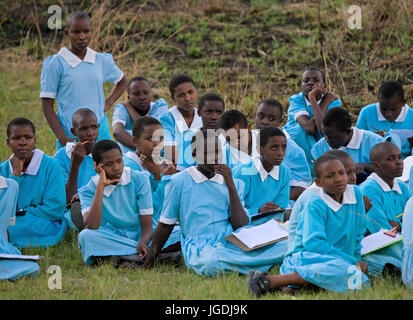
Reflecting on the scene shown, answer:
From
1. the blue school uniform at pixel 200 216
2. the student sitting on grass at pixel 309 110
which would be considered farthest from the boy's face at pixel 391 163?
the student sitting on grass at pixel 309 110

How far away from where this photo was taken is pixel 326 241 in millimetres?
4320

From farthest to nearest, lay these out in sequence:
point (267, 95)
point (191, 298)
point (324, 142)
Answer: point (267, 95), point (324, 142), point (191, 298)

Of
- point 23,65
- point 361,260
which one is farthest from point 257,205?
point 23,65

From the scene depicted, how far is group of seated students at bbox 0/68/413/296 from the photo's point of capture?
14.4 feet

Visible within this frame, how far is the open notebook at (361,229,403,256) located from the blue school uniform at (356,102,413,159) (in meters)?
1.79

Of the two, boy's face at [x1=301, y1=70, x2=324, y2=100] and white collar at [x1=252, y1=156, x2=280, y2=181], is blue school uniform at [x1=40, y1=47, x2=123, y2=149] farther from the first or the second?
boy's face at [x1=301, y1=70, x2=324, y2=100]

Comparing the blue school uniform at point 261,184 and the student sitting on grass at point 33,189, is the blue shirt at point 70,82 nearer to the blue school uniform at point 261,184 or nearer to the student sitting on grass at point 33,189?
the student sitting on grass at point 33,189

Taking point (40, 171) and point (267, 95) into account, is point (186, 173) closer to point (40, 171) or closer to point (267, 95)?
point (40, 171)

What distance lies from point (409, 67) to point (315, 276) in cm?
562

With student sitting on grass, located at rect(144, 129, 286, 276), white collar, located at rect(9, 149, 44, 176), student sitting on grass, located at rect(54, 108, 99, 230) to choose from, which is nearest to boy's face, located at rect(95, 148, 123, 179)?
student sitting on grass, located at rect(144, 129, 286, 276)

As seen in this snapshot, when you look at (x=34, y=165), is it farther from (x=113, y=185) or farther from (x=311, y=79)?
(x=311, y=79)

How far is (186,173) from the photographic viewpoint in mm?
5043

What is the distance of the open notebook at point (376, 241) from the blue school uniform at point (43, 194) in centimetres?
236

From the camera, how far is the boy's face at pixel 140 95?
684 cm
